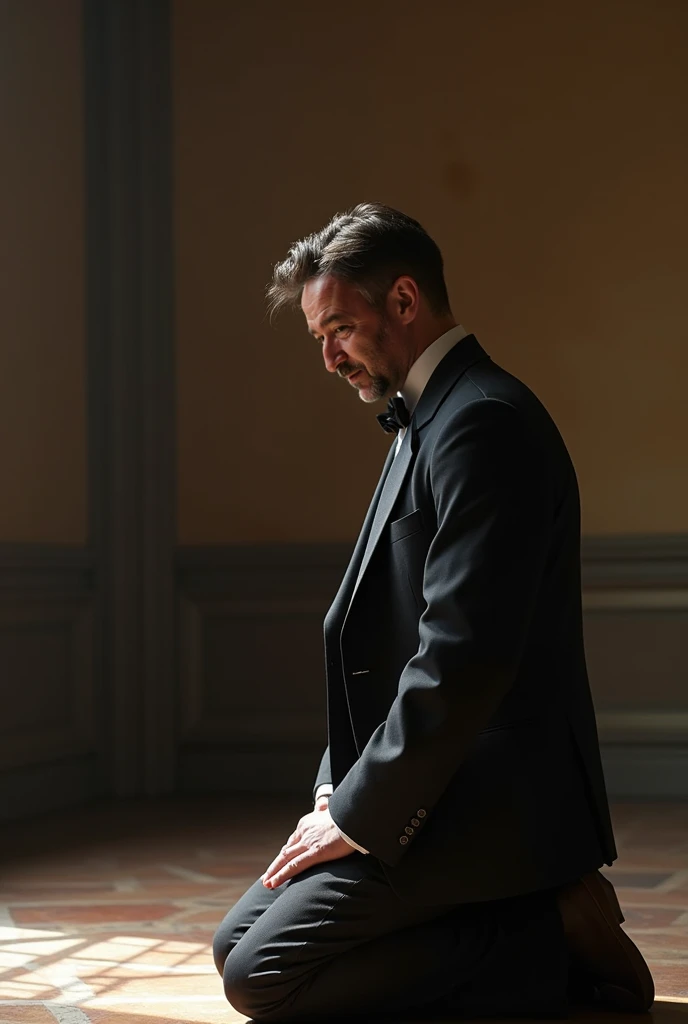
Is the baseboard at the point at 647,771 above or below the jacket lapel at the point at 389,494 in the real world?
below

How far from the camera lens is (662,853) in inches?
152

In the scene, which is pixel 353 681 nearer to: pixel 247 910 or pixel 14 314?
pixel 247 910

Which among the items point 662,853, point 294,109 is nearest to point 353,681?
point 662,853

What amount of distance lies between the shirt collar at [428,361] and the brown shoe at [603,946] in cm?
86

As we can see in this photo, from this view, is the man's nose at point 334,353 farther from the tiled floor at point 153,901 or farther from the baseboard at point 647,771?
the baseboard at point 647,771

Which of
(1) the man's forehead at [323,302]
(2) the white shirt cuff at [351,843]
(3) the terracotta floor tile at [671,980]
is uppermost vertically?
(1) the man's forehead at [323,302]

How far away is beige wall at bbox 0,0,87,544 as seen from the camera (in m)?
4.61

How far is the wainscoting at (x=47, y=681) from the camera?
4.54m

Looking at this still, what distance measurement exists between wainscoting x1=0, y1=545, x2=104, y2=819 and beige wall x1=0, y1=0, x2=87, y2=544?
0.13 metres

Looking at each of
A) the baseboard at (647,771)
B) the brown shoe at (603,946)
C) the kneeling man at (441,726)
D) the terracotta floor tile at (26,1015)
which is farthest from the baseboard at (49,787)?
the brown shoe at (603,946)

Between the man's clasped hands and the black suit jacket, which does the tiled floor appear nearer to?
the man's clasped hands

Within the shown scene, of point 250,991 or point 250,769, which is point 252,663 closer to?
point 250,769

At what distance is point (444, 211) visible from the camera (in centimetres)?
502

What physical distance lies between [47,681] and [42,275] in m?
1.43
